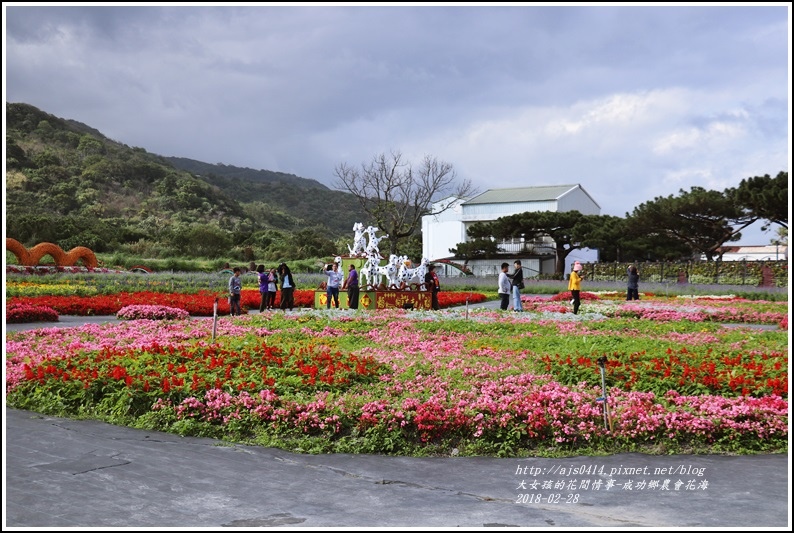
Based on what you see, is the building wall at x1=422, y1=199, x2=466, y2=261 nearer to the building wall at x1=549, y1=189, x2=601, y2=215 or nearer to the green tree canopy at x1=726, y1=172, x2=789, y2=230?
the building wall at x1=549, y1=189, x2=601, y2=215

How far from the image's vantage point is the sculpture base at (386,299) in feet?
69.6

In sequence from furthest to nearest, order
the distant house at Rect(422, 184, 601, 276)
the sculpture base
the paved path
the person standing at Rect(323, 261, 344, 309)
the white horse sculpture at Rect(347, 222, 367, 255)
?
the distant house at Rect(422, 184, 601, 276) → the white horse sculpture at Rect(347, 222, 367, 255) → the sculpture base → the person standing at Rect(323, 261, 344, 309) → the paved path

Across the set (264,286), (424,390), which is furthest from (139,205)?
(424,390)

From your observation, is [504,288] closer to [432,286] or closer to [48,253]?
[432,286]

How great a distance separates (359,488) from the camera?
17.3 feet

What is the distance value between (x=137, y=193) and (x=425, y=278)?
72822 millimetres

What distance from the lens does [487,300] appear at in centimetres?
3003

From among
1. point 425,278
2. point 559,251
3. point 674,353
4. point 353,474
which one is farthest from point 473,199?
point 353,474

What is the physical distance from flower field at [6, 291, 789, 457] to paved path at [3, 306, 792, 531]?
1.39 feet

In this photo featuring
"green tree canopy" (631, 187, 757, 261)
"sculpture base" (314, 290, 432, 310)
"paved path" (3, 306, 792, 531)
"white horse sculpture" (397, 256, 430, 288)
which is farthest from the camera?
"green tree canopy" (631, 187, 757, 261)

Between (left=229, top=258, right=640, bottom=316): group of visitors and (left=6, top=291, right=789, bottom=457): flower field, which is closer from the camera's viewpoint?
(left=6, top=291, right=789, bottom=457): flower field

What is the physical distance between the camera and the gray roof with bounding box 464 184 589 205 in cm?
5922

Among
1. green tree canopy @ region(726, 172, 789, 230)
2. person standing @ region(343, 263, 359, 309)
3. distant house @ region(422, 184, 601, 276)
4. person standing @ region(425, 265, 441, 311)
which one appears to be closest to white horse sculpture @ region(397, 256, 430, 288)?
person standing @ region(425, 265, 441, 311)

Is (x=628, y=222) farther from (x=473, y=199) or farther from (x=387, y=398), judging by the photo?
(x=387, y=398)
